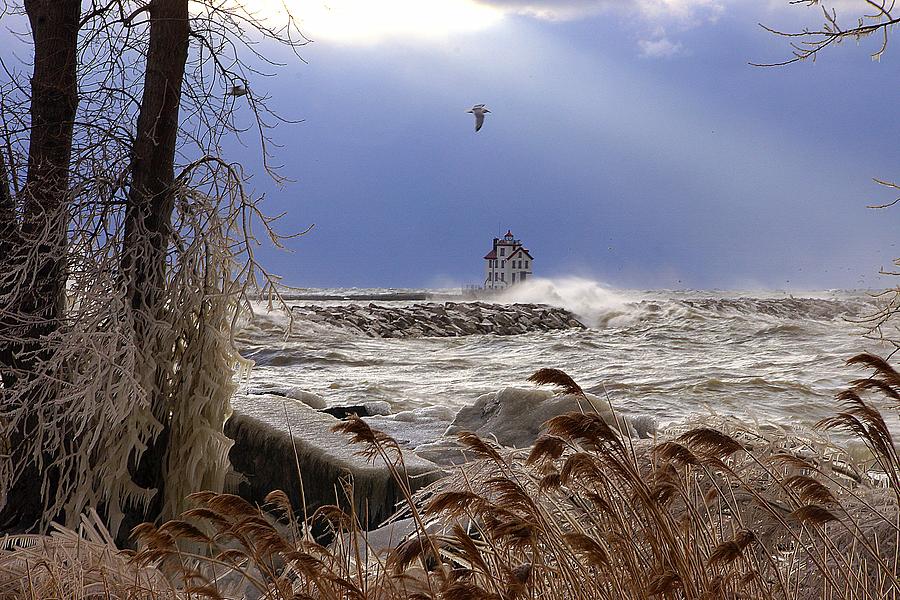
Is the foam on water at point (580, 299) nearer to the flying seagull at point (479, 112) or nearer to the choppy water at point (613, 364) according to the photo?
the choppy water at point (613, 364)

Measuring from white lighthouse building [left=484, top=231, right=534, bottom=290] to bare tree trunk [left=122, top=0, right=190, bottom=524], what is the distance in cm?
2771

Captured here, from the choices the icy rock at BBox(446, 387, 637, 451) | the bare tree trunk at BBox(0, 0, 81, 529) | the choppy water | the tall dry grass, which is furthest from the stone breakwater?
the tall dry grass

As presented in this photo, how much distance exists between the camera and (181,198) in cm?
487

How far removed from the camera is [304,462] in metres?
5.62

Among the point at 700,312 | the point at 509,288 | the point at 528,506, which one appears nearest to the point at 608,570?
the point at 528,506

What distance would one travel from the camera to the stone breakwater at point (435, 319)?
19.0 meters

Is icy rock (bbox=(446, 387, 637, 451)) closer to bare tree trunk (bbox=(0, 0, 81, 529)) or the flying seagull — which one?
bare tree trunk (bbox=(0, 0, 81, 529))

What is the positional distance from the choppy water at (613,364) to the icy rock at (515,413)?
43 centimetres

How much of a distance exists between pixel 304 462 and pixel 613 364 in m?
9.06

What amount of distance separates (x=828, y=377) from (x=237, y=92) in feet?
31.8

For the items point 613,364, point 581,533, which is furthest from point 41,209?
point 613,364

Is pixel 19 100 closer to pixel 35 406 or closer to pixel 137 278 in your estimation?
pixel 137 278

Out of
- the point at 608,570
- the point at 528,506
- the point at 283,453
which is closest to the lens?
the point at 528,506

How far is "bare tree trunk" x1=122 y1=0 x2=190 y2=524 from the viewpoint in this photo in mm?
4730
